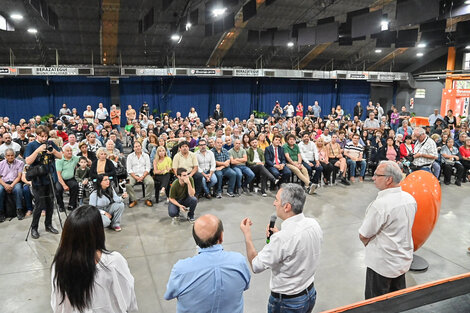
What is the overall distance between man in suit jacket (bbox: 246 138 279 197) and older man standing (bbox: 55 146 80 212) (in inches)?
126

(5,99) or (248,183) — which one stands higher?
(5,99)

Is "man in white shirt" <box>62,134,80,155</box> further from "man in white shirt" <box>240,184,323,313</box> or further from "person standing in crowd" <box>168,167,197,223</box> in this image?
"man in white shirt" <box>240,184,323,313</box>

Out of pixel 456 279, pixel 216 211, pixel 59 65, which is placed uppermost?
pixel 59 65

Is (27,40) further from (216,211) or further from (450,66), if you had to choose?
(450,66)

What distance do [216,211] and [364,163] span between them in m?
3.94

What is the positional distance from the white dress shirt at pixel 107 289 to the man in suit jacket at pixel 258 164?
5.13m

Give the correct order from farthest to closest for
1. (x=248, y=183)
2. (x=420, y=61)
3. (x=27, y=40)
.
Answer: (x=420, y=61), (x=27, y=40), (x=248, y=183)

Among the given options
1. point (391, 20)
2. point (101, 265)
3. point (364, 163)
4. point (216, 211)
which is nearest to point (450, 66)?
point (391, 20)

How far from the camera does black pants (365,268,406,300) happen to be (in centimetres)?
246

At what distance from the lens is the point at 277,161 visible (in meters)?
6.90

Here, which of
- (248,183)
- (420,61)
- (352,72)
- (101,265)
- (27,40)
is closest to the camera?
(101,265)

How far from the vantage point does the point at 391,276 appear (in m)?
2.42

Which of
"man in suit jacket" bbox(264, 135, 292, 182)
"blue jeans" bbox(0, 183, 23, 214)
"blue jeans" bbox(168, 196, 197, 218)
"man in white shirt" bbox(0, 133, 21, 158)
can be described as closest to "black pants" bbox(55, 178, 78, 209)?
"blue jeans" bbox(0, 183, 23, 214)

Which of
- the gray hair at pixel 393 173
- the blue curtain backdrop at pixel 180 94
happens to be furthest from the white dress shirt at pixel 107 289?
the blue curtain backdrop at pixel 180 94
